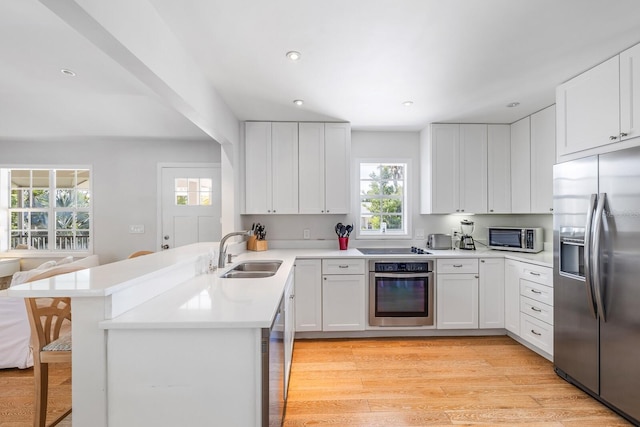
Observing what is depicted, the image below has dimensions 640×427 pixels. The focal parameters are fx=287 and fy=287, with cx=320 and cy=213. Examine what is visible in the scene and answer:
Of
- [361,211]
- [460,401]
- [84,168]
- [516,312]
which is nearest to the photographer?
[460,401]

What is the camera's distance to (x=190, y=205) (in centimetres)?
432

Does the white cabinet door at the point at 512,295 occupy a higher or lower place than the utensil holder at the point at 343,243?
lower

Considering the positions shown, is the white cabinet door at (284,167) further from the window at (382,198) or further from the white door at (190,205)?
the white door at (190,205)

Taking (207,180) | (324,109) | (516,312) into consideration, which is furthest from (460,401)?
(207,180)

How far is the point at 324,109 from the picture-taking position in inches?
120

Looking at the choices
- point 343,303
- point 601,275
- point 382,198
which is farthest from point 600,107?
point 343,303

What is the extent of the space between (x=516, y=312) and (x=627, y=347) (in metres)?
1.17

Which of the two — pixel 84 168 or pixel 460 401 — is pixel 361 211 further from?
pixel 84 168

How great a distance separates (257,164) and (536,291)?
3.13 meters

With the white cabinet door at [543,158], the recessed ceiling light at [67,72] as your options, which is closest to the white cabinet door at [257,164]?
the recessed ceiling light at [67,72]

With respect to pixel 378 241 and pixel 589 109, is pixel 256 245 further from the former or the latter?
pixel 589 109

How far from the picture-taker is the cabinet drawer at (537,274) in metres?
2.53

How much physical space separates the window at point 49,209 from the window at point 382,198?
4143mm

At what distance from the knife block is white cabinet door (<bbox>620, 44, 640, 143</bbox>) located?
3245mm
